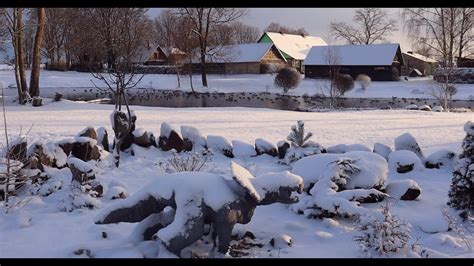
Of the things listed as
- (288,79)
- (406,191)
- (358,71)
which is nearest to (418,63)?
(358,71)

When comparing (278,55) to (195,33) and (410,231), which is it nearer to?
(195,33)

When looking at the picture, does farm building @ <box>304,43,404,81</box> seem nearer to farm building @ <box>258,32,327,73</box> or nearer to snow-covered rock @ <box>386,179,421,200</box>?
farm building @ <box>258,32,327,73</box>

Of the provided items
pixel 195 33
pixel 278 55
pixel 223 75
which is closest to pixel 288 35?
pixel 278 55

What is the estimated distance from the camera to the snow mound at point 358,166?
6.52 meters

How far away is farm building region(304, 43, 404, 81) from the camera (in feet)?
148

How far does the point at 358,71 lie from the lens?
46312 mm

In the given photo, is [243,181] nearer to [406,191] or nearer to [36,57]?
[406,191]

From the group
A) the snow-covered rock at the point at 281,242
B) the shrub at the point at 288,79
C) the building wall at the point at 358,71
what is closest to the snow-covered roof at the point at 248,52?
the building wall at the point at 358,71

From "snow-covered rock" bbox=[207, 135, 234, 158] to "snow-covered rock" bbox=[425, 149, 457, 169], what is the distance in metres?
3.50

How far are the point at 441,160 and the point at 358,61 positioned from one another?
1549 inches

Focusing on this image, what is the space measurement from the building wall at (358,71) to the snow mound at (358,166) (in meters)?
40.0

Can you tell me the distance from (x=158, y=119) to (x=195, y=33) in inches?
1015

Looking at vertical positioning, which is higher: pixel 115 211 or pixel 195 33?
pixel 195 33
